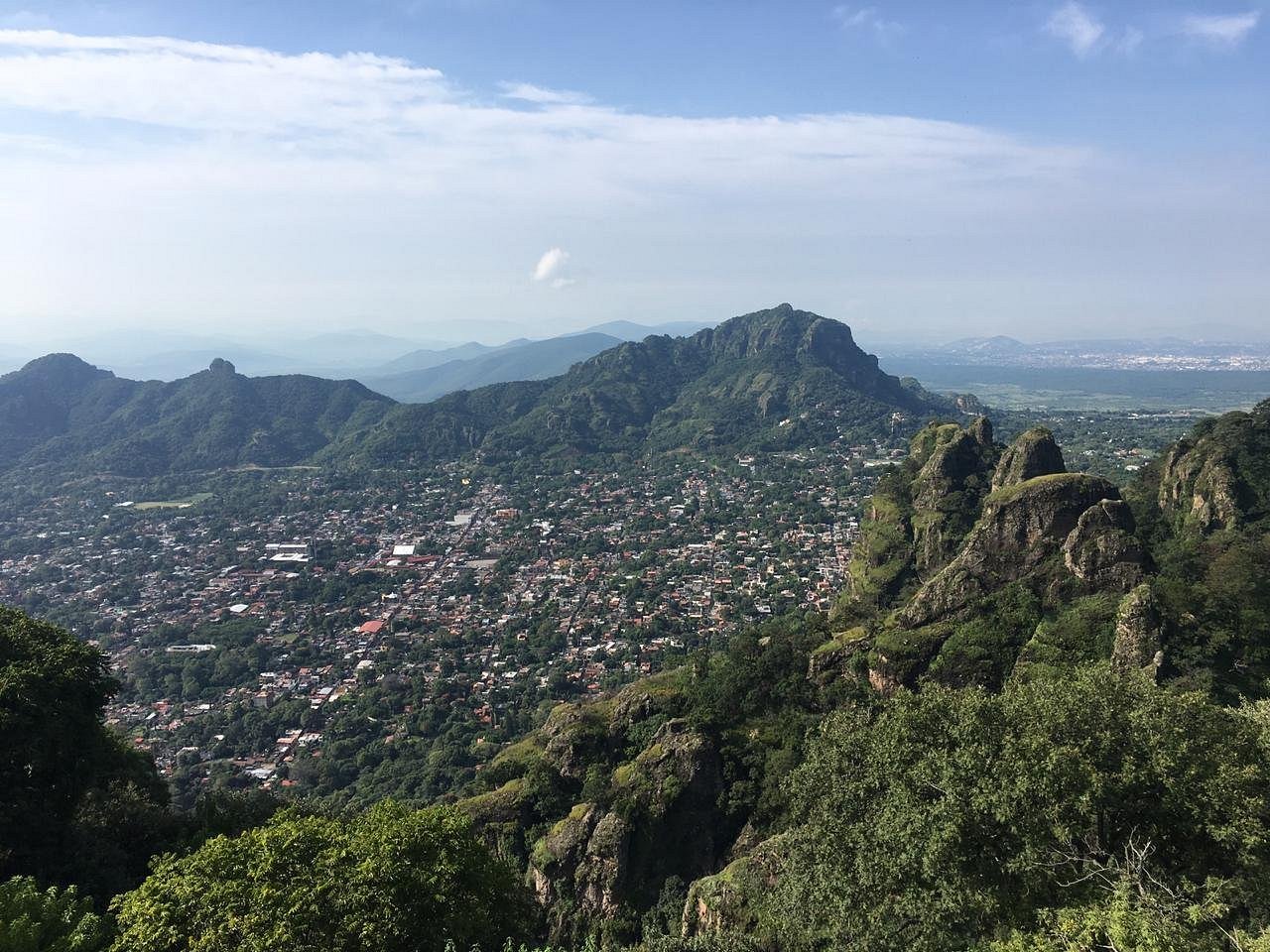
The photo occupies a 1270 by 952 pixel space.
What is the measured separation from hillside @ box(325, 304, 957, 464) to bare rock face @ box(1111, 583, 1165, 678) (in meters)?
106

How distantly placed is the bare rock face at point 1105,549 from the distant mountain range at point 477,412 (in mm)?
101224

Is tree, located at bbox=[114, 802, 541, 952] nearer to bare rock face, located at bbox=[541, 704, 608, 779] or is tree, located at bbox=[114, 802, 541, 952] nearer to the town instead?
bare rock face, located at bbox=[541, 704, 608, 779]

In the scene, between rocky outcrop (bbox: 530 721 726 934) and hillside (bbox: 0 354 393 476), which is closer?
rocky outcrop (bbox: 530 721 726 934)

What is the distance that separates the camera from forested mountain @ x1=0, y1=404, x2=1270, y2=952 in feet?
38.9

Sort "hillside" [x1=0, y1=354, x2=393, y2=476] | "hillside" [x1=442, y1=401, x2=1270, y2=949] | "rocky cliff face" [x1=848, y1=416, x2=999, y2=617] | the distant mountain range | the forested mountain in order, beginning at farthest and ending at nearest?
the distant mountain range
"hillside" [x1=0, y1=354, x2=393, y2=476]
"rocky cliff face" [x1=848, y1=416, x2=999, y2=617]
"hillside" [x1=442, y1=401, x2=1270, y2=949]
the forested mountain

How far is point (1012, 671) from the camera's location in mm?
24422

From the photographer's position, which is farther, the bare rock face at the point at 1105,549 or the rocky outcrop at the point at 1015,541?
the rocky outcrop at the point at 1015,541

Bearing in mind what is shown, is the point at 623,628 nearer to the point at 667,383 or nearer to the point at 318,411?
the point at 667,383

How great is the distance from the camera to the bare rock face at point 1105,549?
25562 millimetres

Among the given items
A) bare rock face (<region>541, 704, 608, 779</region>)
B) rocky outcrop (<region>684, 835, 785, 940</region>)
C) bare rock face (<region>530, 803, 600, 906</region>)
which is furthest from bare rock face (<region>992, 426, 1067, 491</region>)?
bare rock face (<region>530, 803, 600, 906</region>)

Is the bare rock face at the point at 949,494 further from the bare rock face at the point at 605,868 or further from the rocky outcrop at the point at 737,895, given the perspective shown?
the bare rock face at the point at 605,868

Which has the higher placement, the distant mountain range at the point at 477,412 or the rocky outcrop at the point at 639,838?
the distant mountain range at the point at 477,412

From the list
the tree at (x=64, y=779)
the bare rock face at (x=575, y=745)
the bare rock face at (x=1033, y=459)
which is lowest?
the bare rock face at (x=575, y=745)

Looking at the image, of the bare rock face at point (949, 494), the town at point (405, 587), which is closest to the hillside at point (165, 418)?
the town at point (405, 587)
